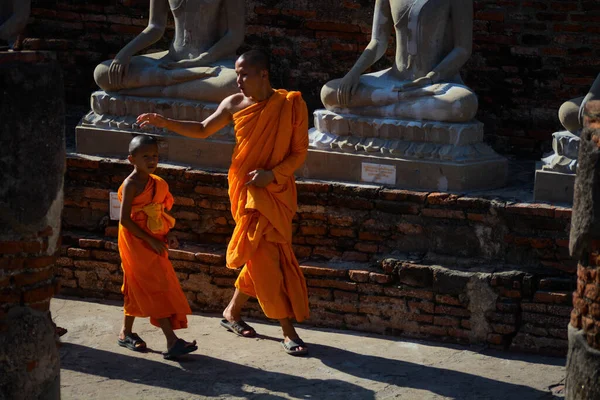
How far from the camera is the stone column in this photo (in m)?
4.75

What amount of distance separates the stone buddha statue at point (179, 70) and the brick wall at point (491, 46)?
1.38 m

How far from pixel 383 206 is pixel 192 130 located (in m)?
1.23

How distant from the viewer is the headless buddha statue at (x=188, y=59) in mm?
8500

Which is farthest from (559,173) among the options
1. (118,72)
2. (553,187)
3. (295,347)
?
(118,72)

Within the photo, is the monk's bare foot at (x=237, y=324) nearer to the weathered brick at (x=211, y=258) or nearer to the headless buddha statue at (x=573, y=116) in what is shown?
the weathered brick at (x=211, y=258)

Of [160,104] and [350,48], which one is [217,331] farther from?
[350,48]

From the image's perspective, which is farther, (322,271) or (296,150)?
(322,271)

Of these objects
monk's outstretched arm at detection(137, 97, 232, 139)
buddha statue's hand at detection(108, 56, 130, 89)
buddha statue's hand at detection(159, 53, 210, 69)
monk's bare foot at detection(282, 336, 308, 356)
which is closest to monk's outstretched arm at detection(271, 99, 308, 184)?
monk's outstretched arm at detection(137, 97, 232, 139)

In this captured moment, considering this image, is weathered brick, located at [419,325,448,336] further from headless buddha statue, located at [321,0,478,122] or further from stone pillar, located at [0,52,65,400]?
stone pillar, located at [0,52,65,400]

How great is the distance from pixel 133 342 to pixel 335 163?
1.68 m

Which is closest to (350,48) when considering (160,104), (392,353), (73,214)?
(160,104)

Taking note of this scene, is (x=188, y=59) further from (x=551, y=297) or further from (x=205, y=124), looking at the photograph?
(x=551, y=297)

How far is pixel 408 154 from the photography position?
308 inches

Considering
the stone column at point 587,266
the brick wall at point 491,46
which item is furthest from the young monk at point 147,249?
the brick wall at point 491,46
